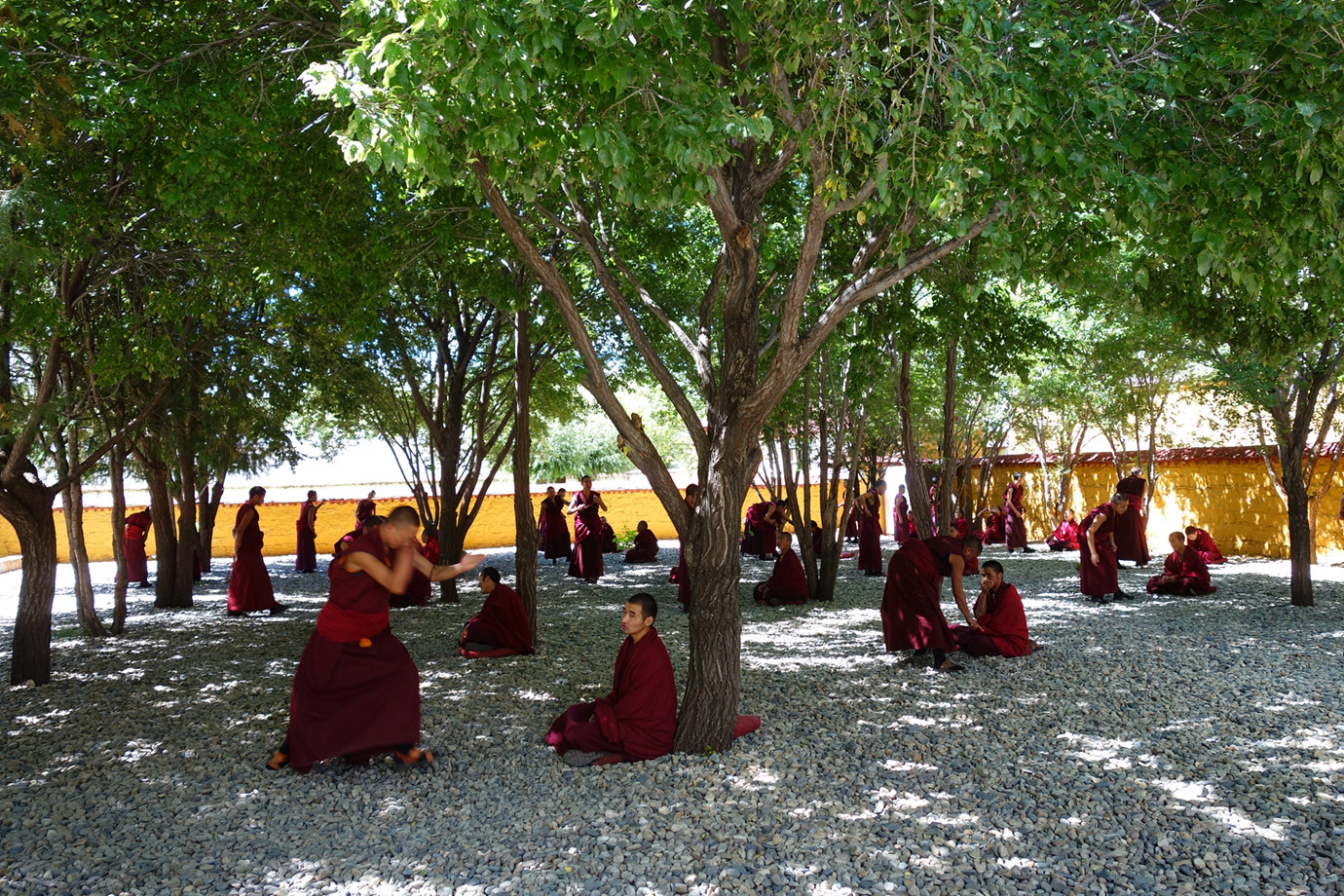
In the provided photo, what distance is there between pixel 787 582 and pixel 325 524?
50.6 ft

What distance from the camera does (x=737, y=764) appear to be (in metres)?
4.81

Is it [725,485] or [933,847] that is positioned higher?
[725,485]

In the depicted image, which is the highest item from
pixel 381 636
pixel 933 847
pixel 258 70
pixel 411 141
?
pixel 258 70

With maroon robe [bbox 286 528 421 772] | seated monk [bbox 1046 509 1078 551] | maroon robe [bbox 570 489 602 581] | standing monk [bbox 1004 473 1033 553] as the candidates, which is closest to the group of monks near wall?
maroon robe [bbox 286 528 421 772]

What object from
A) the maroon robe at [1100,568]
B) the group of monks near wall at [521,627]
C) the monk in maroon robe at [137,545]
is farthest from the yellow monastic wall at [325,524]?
the maroon robe at [1100,568]

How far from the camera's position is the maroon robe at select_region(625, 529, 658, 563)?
17578 mm

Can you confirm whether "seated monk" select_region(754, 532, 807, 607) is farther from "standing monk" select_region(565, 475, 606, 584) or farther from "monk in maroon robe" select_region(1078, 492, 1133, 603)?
"standing monk" select_region(565, 475, 606, 584)

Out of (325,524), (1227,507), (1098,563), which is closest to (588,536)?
(1098,563)

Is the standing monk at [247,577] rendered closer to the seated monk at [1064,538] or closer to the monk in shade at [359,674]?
the monk in shade at [359,674]

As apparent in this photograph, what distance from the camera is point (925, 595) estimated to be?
7008 mm

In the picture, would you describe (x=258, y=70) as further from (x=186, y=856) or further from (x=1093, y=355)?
(x=1093, y=355)

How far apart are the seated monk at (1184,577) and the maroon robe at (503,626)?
800cm

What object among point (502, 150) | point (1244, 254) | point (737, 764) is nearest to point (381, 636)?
point (737, 764)

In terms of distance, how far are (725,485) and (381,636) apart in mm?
2061
